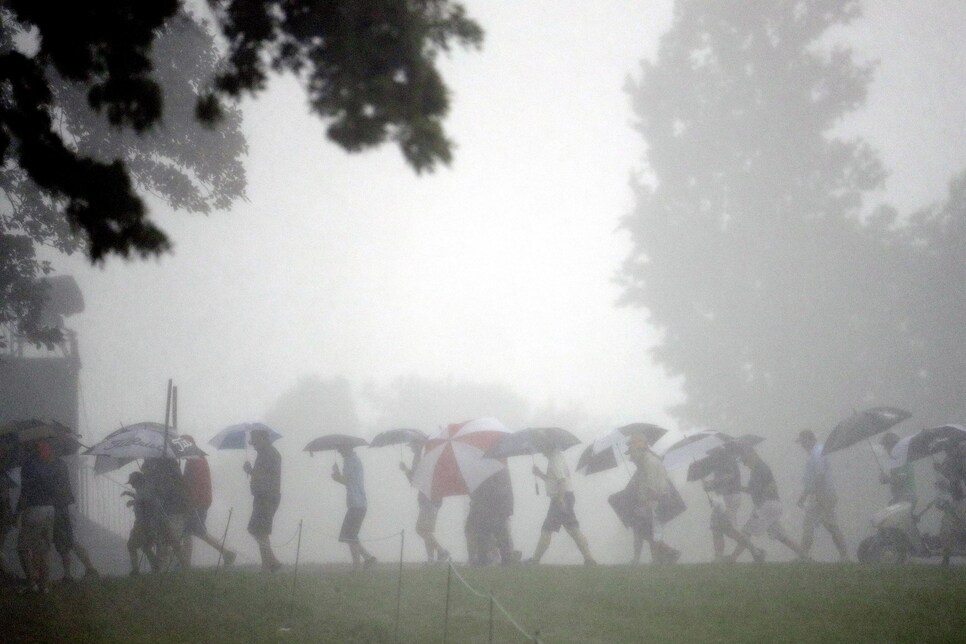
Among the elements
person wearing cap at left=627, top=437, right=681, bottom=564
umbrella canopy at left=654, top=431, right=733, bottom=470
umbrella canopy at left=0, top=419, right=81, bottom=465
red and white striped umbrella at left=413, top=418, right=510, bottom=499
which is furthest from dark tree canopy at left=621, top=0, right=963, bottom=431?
umbrella canopy at left=0, top=419, right=81, bottom=465

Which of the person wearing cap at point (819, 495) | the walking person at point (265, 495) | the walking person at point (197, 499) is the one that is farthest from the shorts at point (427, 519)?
the person wearing cap at point (819, 495)

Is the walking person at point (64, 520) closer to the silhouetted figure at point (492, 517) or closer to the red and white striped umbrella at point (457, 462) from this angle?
the red and white striped umbrella at point (457, 462)

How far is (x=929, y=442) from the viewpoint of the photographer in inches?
421

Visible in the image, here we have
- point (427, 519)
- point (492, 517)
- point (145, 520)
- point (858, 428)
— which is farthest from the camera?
point (427, 519)

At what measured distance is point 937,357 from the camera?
22.2 m

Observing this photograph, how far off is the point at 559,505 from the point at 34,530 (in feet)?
23.5

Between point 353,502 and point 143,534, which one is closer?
point 143,534

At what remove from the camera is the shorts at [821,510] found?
38.9ft

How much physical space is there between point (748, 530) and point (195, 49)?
48.9 feet

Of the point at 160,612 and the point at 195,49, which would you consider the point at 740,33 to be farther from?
the point at 160,612

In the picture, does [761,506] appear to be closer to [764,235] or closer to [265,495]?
[265,495]

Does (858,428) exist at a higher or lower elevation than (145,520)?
higher

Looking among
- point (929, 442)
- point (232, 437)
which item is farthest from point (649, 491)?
point (232, 437)

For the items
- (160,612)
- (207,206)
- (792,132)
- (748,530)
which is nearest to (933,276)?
(792,132)
